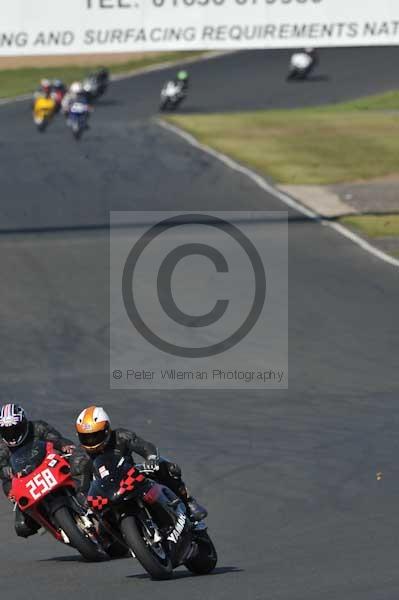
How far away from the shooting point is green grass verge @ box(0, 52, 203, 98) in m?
55.2

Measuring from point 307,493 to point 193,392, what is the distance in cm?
455

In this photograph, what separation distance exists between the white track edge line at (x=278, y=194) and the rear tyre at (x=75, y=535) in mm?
13661

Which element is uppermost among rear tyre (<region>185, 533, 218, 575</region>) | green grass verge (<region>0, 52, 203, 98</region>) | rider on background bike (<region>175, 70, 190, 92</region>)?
green grass verge (<region>0, 52, 203, 98</region>)

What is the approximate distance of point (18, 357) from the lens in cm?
1769

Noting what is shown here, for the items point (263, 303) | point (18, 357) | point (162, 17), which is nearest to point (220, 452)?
point (18, 357)

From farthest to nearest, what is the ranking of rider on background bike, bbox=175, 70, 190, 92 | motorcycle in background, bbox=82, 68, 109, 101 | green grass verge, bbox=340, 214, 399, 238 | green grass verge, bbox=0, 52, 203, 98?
green grass verge, bbox=0, 52, 203, 98 < motorcycle in background, bbox=82, 68, 109, 101 < rider on background bike, bbox=175, 70, 190, 92 < green grass verge, bbox=340, 214, 399, 238

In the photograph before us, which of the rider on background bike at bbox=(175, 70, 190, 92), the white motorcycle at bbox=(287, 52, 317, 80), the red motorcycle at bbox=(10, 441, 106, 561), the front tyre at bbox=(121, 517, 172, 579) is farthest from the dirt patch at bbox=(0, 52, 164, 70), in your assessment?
the front tyre at bbox=(121, 517, 172, 579)

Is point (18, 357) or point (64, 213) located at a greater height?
point (64, 213)

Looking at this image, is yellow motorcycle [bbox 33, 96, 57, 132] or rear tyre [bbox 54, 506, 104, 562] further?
yellow motorcycle [bbox 33, 96, 57, 132]

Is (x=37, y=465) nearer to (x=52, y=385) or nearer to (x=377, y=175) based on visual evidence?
(x=52, y=385)

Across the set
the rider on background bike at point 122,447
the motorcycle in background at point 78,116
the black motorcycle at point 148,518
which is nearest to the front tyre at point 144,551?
the black motorcycle at point 148,518

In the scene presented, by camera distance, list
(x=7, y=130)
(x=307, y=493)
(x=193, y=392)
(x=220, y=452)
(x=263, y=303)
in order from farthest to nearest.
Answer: (x=7, y=130) → (x=263, y=303) → (x=193, y=392) → (x=220, y=452) → (x=307, y=493)

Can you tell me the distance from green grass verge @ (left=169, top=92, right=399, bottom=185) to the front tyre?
2274 centimetres

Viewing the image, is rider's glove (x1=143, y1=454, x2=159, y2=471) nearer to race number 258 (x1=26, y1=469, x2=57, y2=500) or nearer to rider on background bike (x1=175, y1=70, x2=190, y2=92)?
race number 258 (x1=26, y1=469, x2=57, y2=500)
